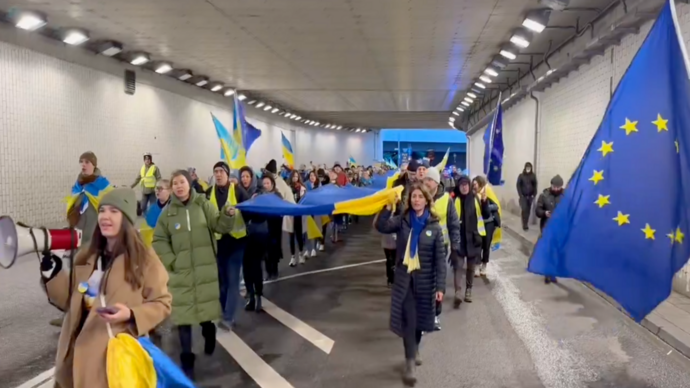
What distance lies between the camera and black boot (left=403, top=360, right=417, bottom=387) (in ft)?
20.5

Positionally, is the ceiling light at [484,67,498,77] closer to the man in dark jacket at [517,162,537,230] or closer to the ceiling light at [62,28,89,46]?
the man in dark jacket at [517,162,537,230]

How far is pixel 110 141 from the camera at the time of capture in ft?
61.3

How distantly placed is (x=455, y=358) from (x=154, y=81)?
17.6 m

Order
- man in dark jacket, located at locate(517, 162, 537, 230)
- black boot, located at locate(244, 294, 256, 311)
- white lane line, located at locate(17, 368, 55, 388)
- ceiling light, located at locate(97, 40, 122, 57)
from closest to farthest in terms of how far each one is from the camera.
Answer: white lane line, located at locate(17, 368, 55, 388), black boot, located at locate(244, 294, 256, 311), ceiling light, located at locate(97, 40, 122, 57), man in dark jacket, located at locate(517, 162, 537, 230)

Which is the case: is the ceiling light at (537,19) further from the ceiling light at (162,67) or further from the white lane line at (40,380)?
the ceiling light at (162,67)

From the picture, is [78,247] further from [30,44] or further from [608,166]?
[30,44]

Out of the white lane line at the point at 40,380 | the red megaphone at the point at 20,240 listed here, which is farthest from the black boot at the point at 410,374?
the red megaphone at the point at 20,240

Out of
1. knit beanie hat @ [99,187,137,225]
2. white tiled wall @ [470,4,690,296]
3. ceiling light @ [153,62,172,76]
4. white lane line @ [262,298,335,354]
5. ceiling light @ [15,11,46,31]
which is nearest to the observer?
knit beanie hat @ [99,187,137,225]

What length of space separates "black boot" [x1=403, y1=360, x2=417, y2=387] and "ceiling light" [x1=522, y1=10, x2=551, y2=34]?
906cm

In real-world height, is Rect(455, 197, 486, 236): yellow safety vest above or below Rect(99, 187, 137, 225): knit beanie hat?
below

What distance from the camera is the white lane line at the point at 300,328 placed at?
7.66 m

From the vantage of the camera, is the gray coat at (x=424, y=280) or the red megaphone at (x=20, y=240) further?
the gray coat at (x=424, y=280)

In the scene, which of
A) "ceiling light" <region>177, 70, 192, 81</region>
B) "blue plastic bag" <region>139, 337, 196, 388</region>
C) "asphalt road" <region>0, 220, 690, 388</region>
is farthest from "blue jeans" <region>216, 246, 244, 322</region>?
"ceiling light" <region>177, 70, 192, 81</region>

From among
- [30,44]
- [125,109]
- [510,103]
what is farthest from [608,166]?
[510,103]
